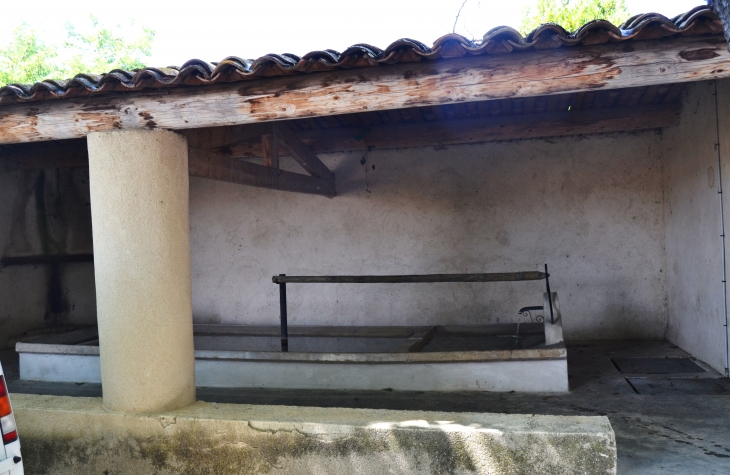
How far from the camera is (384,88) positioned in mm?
3570

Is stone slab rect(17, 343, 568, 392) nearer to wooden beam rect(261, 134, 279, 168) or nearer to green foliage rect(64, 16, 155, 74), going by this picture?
wooden beam rect(261, 134, 279, 168)

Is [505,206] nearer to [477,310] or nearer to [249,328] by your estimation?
[477,310]

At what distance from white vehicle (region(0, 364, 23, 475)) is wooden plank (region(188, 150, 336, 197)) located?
6.94 ft

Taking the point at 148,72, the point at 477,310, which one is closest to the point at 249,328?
the point at 477,310

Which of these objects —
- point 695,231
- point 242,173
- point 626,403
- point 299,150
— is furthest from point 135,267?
point 695,231

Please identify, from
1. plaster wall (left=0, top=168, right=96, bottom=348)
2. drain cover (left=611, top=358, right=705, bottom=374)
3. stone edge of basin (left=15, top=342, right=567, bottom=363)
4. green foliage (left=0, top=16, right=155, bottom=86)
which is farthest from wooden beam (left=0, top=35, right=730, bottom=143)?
green foliage (left=0, top=16, right=155, bottom=86)

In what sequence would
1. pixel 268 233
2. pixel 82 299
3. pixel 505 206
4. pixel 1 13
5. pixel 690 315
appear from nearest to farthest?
1. pixel 690 315
2. pixel 505 206
3. pixel 268 233
4. pixel 82 299
5. pixel 1 13

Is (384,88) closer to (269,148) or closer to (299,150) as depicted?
(269,148)

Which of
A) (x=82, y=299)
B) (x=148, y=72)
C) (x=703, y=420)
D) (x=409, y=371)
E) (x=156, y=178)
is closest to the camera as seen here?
(x=148, y=72)

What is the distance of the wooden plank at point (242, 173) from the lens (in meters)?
4.64

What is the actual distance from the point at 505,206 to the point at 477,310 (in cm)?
144

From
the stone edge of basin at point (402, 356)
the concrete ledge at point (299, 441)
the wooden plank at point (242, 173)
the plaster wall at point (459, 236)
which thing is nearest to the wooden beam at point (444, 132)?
the plaster wall at point (459, 236)

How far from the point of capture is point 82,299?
31.5ft

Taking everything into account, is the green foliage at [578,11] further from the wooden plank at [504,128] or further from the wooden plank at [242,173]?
the wooden plank at [242,173]
